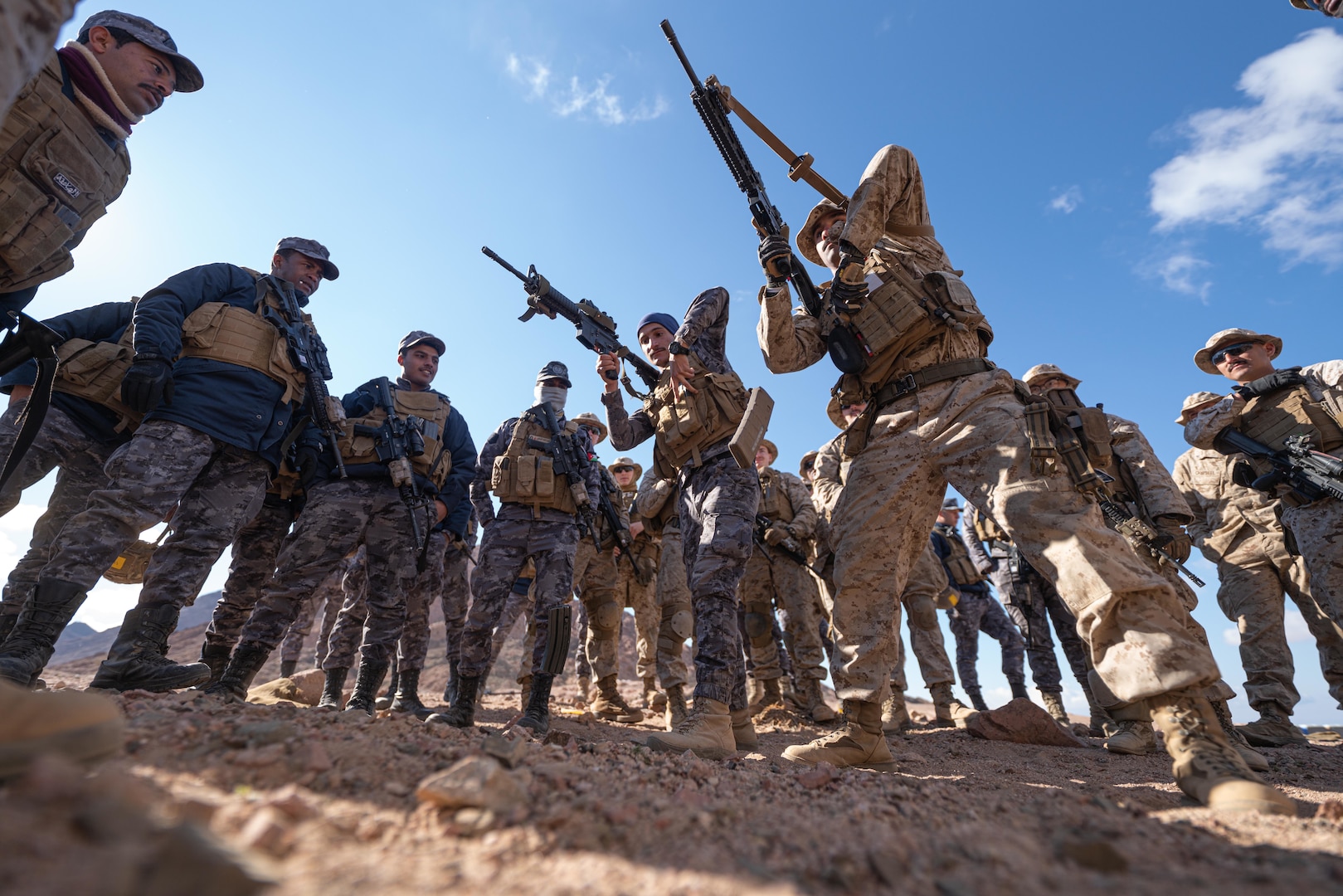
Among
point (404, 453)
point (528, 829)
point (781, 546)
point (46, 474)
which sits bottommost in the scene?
point (528, 829)

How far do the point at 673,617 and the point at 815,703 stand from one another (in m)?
2.40

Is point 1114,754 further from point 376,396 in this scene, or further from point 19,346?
point 19,346

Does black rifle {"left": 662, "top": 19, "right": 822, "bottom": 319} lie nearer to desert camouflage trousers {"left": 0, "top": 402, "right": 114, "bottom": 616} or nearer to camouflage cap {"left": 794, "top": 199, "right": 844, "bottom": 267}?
camouflage cap {"left": 794, "top": 199, "right": 844, "bottom": 267}

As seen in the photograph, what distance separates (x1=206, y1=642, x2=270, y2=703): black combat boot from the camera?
3.53 meters

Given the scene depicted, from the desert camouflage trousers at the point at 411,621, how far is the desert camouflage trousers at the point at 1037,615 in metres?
6.25

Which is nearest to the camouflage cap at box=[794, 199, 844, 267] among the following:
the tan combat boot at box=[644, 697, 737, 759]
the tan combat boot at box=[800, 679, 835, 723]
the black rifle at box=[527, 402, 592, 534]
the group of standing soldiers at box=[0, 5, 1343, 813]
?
the group of standing soldiers at box=[0, 5, 1343, 813]

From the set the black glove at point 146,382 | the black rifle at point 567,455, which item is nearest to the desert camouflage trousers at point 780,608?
the black rifle at point 567,455

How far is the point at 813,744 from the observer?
117 inches

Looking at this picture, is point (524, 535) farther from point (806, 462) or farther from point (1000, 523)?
point (806, 462)

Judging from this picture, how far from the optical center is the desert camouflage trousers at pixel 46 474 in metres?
3.63

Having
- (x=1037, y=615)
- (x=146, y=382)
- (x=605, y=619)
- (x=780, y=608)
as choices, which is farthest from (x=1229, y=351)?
(x=146, y=382)

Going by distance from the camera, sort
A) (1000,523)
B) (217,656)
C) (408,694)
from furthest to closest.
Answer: (408,694) → (217,656) → (1000,523)

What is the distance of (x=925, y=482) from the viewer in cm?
304

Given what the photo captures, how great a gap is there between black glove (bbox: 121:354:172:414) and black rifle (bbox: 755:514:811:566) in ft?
17.5
